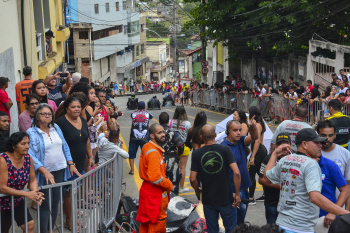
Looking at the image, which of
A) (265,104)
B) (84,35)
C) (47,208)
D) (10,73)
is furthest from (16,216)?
(84,35)

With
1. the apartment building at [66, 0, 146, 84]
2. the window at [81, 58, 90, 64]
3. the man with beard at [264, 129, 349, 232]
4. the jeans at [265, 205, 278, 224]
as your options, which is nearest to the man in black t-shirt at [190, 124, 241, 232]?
the jeans at [265, 205, 278, 224]

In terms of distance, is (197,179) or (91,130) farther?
(91,130)

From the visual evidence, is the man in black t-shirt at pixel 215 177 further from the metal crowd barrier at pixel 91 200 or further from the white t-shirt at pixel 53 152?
the white t-shirt at pixel 53 152

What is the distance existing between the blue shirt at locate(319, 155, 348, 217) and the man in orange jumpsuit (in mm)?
2120

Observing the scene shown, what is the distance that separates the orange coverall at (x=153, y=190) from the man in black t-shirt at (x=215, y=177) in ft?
1.65

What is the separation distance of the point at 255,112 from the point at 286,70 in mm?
20578

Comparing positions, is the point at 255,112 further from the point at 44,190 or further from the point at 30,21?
the point at 30,21

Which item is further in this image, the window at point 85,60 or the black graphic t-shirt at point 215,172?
the window at point 85,60

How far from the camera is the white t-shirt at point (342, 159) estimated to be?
6172mm

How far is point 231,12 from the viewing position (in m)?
28.1

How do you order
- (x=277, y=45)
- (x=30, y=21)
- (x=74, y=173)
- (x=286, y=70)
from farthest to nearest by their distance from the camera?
(x=286, y=70)
(x=277, y=45)
(x=30, y=21)
(x=74, y=173)

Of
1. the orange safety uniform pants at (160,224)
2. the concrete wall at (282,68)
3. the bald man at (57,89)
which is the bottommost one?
the orange safety uniform pants at (160,224)

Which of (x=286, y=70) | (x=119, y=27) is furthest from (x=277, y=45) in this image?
(x=119, y=27)

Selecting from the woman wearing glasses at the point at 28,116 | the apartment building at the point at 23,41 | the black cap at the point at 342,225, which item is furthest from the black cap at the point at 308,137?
the apartment building at the point at 23,41
